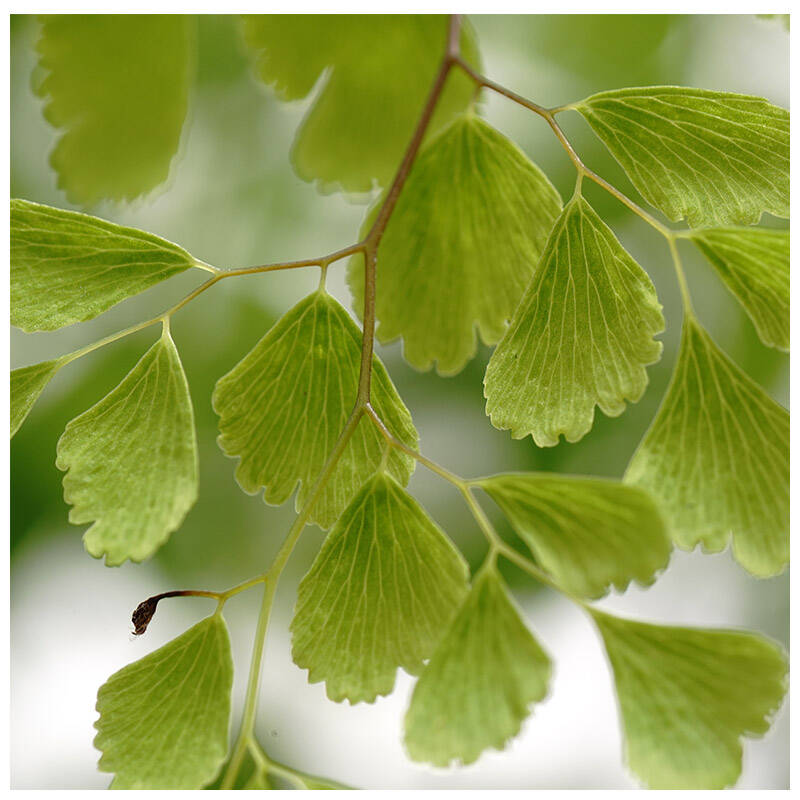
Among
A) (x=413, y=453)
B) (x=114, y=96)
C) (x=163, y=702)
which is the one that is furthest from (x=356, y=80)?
(x=163, y=702)

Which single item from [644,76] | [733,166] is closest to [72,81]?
[733,166]

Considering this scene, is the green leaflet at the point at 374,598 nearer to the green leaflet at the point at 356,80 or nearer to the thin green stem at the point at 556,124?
the thin green stem at the point at 556,124

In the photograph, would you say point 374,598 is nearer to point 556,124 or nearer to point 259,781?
point 259,781

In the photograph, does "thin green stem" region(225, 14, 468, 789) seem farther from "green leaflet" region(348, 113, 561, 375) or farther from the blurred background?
the blurred background

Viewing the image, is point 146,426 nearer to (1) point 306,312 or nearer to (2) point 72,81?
(1) point 306,312

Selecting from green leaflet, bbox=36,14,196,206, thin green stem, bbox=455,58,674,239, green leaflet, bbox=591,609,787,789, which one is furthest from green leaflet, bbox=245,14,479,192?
green leaflet, bbox=591,609,787,789

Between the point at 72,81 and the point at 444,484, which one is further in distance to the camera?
the point at 444,484

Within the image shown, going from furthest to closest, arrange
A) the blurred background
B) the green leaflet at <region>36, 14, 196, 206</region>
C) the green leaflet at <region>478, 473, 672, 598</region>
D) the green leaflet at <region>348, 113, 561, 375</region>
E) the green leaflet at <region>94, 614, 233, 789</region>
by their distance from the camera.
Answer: the blurred background → the green leaflet at <region>36, 14, 196, 206</region> → the green leaflet at <region>348, 113, 561, 375</region> → the green leaflet at <region>94, 614, 233, 789</region> → the green leaflet at <region>478, 473, 672, 598</region>
